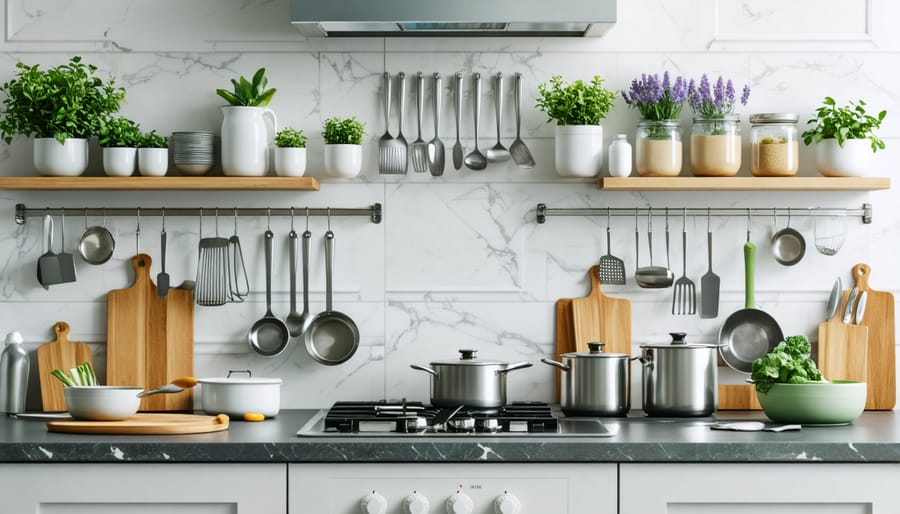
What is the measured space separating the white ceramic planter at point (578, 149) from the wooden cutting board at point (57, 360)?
1475mm

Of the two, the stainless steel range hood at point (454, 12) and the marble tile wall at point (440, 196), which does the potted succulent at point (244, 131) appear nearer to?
the marble tile wall at point (440, 196)

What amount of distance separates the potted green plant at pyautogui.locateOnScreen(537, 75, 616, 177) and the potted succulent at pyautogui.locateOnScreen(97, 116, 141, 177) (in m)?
1.16

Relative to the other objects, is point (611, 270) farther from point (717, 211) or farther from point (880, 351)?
point (880, 351)

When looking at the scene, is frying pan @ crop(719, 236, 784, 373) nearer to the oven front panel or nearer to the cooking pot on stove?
the cooking pot on stove

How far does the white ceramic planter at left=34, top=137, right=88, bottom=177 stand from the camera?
2789 mm

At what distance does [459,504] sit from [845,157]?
148cm

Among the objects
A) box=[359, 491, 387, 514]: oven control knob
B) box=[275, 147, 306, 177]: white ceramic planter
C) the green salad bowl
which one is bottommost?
box=[359, 491, 387, 514]: oven control knob

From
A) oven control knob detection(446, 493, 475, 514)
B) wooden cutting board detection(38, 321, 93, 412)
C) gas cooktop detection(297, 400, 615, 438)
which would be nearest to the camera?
oven control knob detection(446, 493, 475, 514)

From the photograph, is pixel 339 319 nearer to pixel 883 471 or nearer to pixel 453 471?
pixel 453 471

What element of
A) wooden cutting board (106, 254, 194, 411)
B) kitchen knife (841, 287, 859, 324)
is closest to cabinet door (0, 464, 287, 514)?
wooden cutting board (106, 254, 194, 411)

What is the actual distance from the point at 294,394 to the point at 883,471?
1578 mm

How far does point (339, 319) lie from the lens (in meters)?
2.92

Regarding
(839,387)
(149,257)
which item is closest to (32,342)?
(149,257)

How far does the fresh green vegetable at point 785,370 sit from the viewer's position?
2523mm
